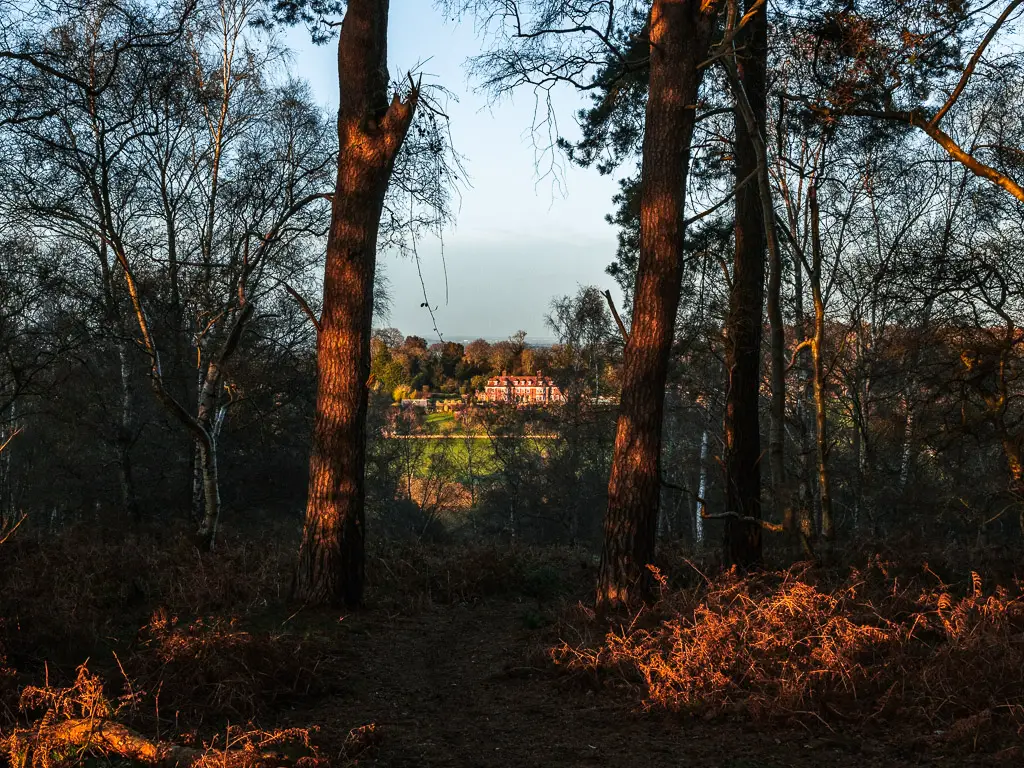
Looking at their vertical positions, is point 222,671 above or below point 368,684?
above

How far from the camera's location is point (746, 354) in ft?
31.9

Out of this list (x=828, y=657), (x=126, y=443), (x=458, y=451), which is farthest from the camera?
(x=458, y=451)

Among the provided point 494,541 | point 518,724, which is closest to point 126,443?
point 494,541

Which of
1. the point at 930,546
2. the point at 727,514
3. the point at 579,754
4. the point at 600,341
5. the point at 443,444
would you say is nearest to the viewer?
the point at 579,754

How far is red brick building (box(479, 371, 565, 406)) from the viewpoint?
98.2 ft

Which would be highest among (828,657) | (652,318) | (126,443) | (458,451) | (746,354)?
(652,318)

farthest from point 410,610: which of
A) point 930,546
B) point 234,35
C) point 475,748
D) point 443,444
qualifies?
point 443,444

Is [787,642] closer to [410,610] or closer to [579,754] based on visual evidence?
[579,754]

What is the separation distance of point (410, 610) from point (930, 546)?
7796 mm

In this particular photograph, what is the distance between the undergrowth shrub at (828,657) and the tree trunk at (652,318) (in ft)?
3.60

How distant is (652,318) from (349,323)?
9.99ft

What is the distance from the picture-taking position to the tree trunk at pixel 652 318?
7.23 metres

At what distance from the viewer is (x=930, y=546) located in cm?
1130

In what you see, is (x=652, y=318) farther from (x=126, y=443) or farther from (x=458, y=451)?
(x=458, y=451)
